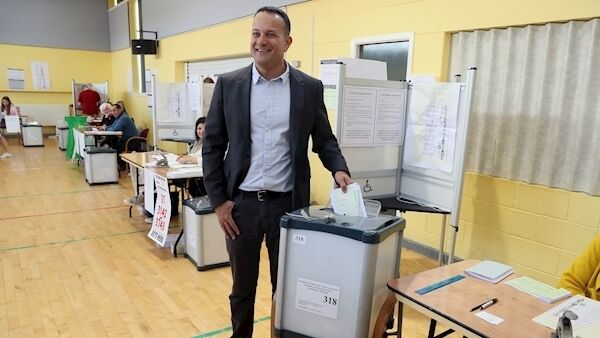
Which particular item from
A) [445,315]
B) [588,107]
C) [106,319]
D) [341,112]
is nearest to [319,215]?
[445,315]

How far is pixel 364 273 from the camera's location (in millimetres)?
1312

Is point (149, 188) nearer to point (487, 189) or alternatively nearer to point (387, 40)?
point (387, 40)

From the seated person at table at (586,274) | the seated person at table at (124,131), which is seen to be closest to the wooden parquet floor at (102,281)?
the seated person at table at (586,274)

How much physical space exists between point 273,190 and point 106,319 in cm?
158

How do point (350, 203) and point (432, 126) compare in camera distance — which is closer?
point (350, 203)

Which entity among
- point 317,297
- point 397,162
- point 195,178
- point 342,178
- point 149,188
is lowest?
point 149,188

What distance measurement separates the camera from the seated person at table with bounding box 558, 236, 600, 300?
162cm

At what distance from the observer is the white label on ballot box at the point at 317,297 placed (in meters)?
1.38

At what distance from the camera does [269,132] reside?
176cm

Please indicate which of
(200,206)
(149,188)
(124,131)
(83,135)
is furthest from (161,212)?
(83,135)

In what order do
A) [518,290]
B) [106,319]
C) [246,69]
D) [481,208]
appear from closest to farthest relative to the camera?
[518,290], [246,69], [106,319], [481,208]

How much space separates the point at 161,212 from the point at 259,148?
7.17 feet

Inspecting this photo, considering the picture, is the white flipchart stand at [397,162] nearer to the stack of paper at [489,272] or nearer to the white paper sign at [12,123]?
the stack of paper at [489,272]

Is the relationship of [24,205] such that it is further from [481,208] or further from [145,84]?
[145,84]
